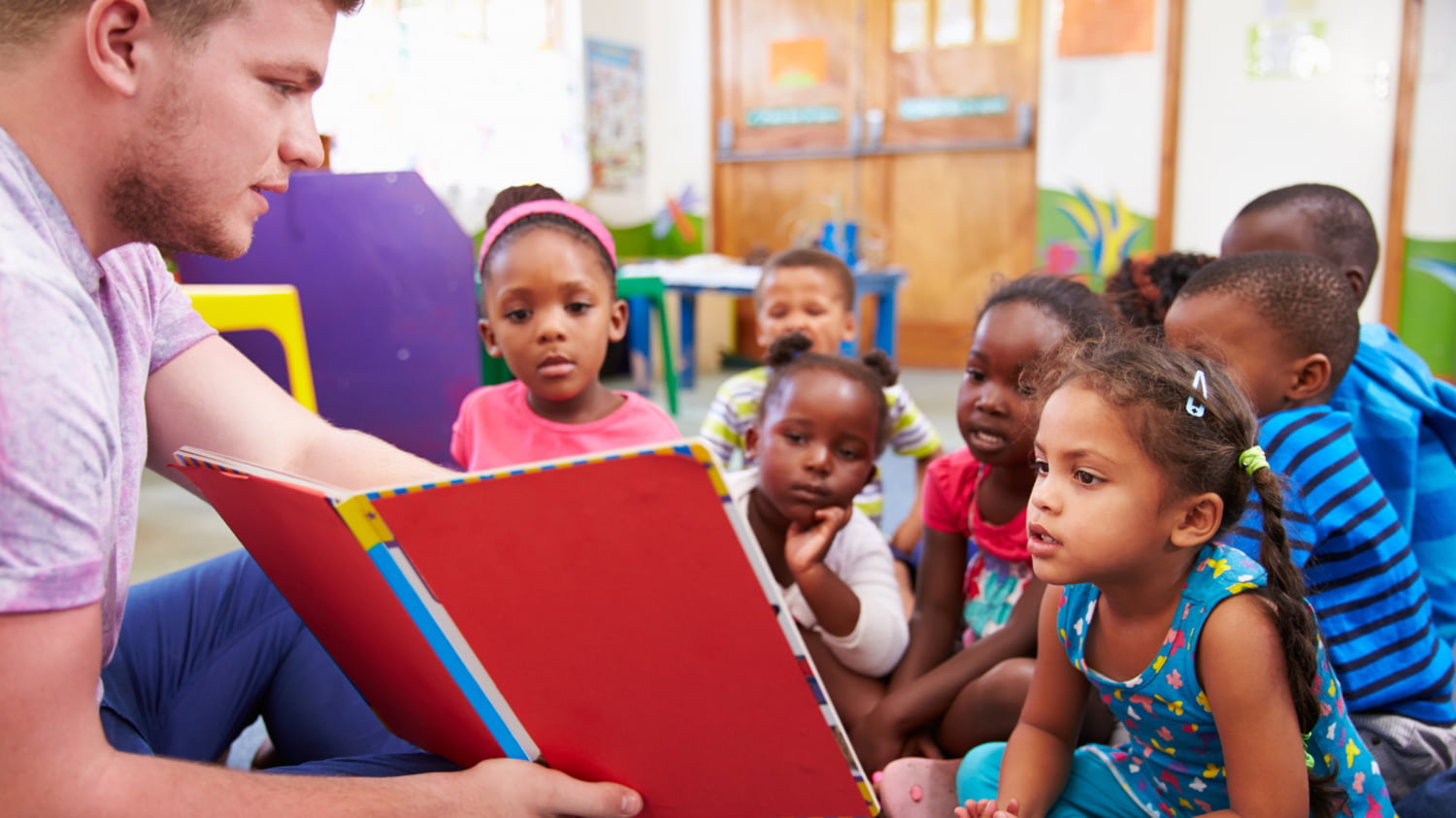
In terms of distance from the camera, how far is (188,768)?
2.13 ft

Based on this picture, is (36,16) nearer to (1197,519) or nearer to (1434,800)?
(1197,519)

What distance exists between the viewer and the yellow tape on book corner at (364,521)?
2.02 feet

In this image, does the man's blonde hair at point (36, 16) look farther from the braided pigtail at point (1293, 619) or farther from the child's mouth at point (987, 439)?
the child's mouth at point (987, 439)

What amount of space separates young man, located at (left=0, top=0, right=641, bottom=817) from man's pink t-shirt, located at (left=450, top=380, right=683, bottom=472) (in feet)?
1.66

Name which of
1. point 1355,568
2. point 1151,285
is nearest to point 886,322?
point 1151,285

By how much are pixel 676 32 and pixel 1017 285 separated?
5.07 metres

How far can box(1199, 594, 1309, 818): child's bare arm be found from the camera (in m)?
0.84

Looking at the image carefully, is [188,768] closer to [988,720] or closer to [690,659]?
[690,659]

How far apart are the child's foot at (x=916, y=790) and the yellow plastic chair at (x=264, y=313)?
1.50 m

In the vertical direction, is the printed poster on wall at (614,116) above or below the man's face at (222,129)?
above

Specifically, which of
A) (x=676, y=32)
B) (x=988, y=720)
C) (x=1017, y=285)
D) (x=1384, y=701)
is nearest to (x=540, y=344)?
(x=1017, y=285)

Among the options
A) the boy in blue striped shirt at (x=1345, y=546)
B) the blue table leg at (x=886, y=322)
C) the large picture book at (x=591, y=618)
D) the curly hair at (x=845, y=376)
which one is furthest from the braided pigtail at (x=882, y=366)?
the blue table leg at (x=886, y=322)

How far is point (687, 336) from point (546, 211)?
341 centimetres

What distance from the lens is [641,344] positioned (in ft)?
17.3
